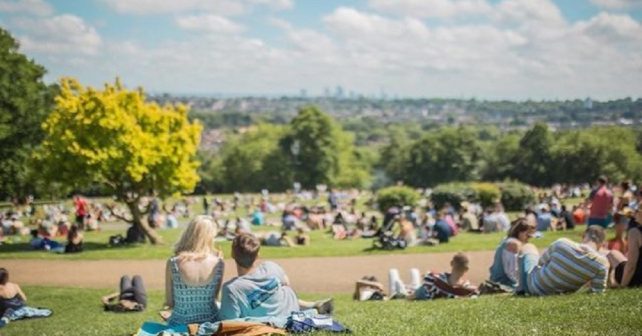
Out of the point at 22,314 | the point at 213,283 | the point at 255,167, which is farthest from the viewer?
the point at 255,167

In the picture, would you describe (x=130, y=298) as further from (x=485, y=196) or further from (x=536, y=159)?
(x=536, y=159)

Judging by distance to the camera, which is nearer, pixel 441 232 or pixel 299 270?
pixel 299 270

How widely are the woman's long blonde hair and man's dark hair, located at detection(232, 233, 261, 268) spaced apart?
1.01 ft

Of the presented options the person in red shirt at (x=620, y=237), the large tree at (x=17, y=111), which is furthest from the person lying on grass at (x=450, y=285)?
the large tree at (x=17, y=111)

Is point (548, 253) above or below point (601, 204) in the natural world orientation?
above

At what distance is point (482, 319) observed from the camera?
7.30 metres

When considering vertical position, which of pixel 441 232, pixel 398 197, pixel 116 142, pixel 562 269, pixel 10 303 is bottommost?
pixel 398 197

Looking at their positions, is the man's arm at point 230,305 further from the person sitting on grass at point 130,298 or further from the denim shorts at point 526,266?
the person sitting on grass at point 130,298

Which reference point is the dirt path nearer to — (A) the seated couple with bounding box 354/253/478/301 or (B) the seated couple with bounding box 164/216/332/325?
(A) the seated couple with bounding box 354/253/478/301

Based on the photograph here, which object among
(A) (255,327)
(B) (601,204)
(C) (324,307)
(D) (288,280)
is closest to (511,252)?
(C) (324,307)

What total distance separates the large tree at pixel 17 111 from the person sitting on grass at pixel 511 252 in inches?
1278

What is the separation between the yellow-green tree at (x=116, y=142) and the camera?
21906 mm

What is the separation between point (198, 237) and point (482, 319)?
344 cm

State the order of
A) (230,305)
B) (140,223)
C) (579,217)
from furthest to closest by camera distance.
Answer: (579,217) → (140,223) → (230,305)
